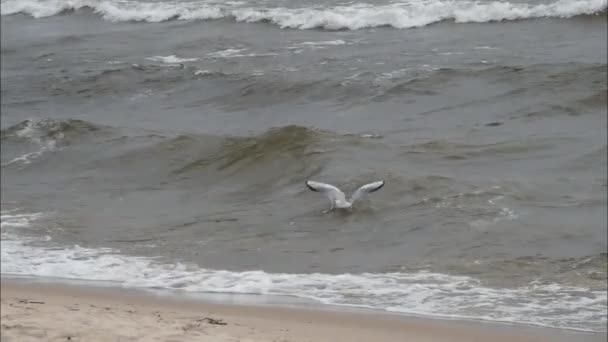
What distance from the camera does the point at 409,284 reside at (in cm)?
786

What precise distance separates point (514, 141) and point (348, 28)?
673 cm

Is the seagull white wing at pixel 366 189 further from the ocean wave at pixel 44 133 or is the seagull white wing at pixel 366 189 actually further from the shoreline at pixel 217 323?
the ocean wave at pixel 44 133

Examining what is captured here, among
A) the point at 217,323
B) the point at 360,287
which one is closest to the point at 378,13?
the point at 360,287

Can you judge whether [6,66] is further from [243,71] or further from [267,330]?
[267,330]

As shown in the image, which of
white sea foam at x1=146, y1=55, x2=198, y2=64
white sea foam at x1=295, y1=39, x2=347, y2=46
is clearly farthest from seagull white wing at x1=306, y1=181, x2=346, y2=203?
white sea foam at x1=146, y1=55, x2=198, y2=64

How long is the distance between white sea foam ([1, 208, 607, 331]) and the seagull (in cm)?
183

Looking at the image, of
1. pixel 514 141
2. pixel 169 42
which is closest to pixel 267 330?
pixel 514 141

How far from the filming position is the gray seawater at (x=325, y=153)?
27.3 ft

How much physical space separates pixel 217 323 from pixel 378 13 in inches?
467

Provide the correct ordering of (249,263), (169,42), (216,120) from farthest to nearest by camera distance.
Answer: (169,42)
(216,120)
(249,263)

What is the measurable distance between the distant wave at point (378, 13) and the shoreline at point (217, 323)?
424 inches

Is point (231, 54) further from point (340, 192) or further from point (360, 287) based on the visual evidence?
point (360, 287)

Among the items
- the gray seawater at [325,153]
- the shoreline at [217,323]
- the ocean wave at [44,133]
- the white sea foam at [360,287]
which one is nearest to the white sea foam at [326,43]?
the gray seawater at [325,153]

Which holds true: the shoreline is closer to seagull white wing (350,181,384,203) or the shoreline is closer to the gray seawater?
the gray seawater
